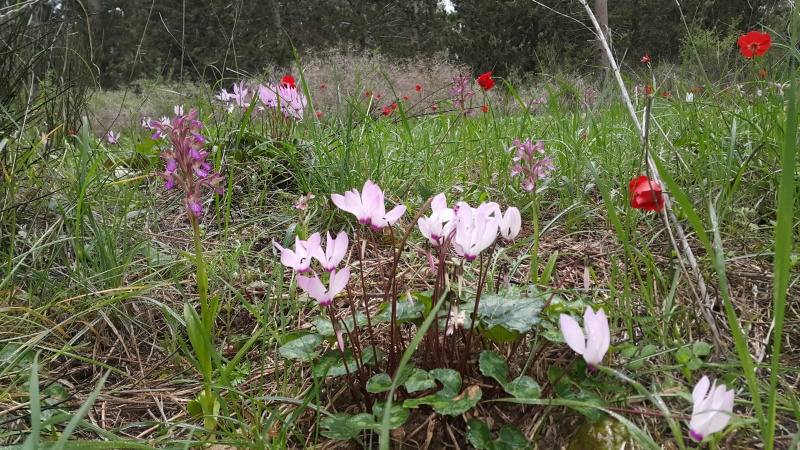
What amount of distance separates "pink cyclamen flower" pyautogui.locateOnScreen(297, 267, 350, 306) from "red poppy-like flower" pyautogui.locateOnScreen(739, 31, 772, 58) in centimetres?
219

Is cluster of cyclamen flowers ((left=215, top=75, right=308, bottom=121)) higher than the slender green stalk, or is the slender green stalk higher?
the slender green stalk

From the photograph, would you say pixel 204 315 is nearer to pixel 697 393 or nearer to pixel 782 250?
pixel 697 393

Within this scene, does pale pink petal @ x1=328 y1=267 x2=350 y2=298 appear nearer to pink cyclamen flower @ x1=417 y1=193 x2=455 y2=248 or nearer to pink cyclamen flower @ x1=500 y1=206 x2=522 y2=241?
pink cyclamen flower @ x1=417 y1=193 x2=455 y2=248

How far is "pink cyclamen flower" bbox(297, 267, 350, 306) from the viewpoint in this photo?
2.87ft

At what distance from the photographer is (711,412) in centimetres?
69

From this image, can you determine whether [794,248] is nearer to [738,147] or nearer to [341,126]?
[738,147]

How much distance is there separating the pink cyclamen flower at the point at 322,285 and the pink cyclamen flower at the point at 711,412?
1.84ft

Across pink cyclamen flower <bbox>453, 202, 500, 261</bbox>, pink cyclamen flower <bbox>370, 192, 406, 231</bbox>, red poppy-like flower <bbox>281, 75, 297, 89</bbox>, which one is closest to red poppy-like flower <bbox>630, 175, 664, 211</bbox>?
pink cyclamen flower <bbox>453, 202, 500, 261</bbox>

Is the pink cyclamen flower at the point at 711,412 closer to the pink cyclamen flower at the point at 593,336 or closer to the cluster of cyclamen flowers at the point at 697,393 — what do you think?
the cluster of cyclamen flowers at the point at 697,393

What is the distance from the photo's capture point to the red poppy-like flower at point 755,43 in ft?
7.06

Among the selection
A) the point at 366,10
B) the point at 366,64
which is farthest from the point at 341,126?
the point at 366,10

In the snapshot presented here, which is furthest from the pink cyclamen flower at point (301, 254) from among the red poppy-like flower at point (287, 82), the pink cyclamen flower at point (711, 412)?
the red poppy-like flower at point (287, 82)

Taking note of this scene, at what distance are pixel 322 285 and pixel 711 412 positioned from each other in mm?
611

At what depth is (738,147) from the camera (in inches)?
76.6
